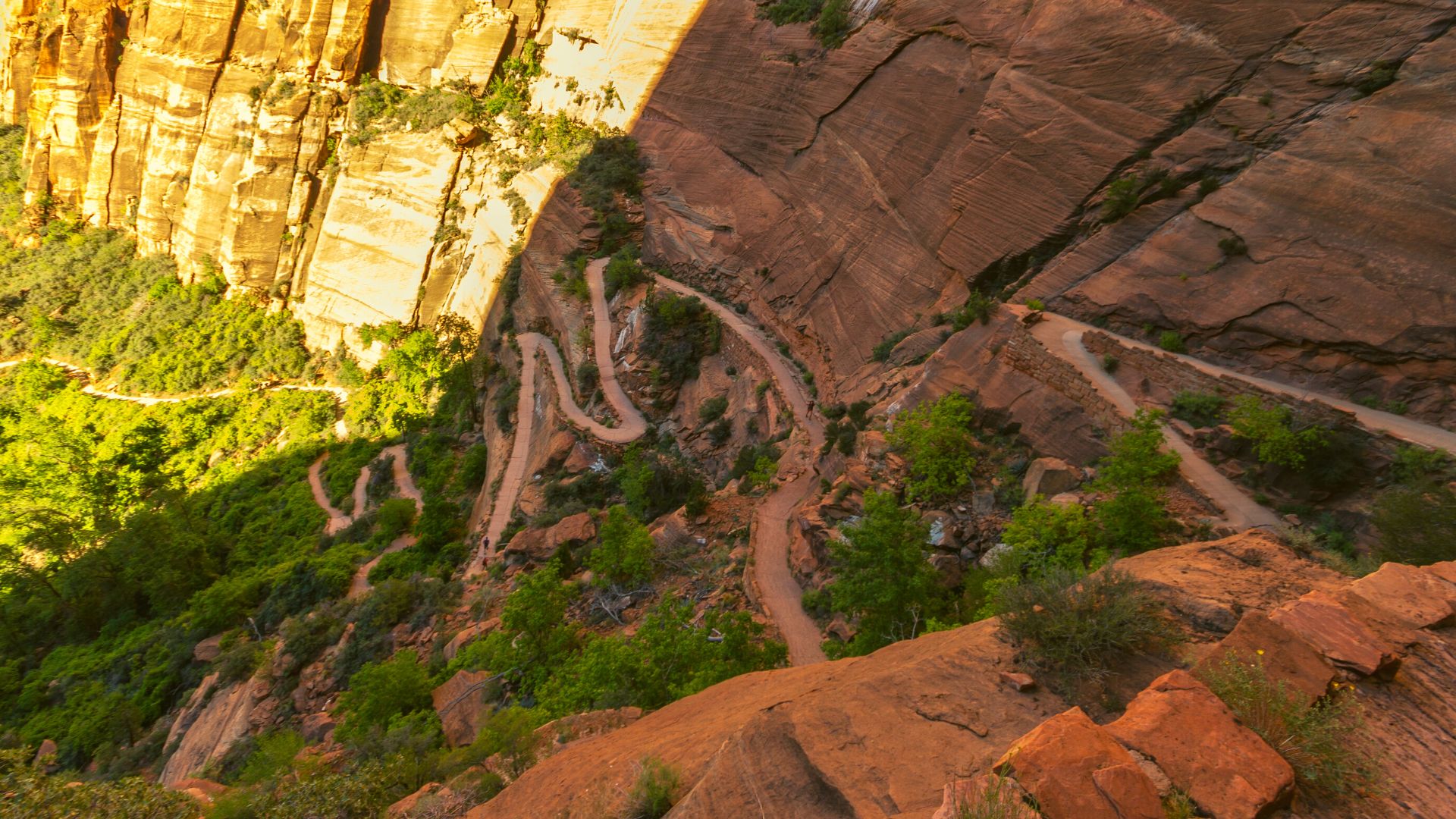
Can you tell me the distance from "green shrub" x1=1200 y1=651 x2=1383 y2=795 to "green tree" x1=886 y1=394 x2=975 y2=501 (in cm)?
950

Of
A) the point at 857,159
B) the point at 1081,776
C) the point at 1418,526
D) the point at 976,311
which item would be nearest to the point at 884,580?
the point at 1418,526

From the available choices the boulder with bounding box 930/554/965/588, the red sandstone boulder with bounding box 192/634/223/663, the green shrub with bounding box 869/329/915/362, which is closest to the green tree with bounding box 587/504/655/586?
the boulder with bounding box 930/554/965/588

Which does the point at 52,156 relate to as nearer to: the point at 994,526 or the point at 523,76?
the point at 523,76

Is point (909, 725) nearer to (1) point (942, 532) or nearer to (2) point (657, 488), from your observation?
(1) point (942, 532)

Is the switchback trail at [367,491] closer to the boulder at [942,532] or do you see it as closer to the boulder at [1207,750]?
the boulder at [942,532]

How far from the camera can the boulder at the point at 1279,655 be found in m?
6.18

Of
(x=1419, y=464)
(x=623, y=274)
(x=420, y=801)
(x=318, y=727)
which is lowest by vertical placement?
(x=318, y=727)

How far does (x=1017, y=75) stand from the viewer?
21.0m

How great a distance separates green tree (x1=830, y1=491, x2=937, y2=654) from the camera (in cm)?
1323

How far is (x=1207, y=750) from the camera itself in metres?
5.59

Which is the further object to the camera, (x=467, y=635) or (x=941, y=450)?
(x=467, y=635)

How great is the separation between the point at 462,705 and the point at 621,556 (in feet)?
17.4

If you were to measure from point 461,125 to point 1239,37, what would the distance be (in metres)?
39.8

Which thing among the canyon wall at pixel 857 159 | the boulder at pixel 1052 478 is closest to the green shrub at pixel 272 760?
A: the boulder at pixel 1052 478
